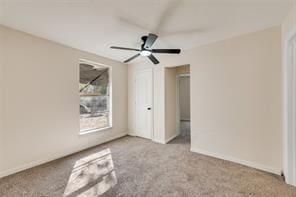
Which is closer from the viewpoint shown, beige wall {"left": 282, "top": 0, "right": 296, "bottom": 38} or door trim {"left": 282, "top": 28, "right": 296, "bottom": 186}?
beige wall {"left": 282, "top": 0, "right": 296, "bottom": 38}

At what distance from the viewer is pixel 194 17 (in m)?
2.27

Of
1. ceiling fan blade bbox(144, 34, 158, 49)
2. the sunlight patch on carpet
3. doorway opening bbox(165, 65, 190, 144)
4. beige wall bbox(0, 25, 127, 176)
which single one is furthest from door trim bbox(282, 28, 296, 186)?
beige wall bbox(0, 25, 127, 176)

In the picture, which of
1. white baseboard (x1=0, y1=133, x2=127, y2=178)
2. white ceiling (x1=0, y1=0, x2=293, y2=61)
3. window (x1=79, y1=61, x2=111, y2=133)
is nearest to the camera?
white ceiling (x1=0, y1=0, x2=293, y2=61)

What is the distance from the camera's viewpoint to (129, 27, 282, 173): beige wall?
2533 mm

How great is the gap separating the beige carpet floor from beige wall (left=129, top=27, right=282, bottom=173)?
0.98 feet

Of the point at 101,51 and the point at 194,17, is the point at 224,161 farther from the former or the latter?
the point at 101,51

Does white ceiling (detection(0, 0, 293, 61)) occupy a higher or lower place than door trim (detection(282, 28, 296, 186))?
higher

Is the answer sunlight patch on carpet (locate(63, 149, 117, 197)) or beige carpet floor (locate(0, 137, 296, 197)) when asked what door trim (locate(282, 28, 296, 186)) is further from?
sunlight patch on carpet (locate(63, 149, 117, 197))

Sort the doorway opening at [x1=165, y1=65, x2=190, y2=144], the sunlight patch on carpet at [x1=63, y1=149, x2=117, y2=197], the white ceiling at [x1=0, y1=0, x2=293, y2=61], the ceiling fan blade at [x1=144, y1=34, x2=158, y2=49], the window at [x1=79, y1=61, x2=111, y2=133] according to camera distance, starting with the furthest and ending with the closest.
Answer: the doorway opening at [x1=165, y1=65, x2=190, y2=144]
the window at [x1=79, y1=61, x2=111, y2=133]
the ceiling fan blade at [x1=144, y1=34, x2=158, y2=49]
the sunlight patch on carpet at [x1=63, y1=149, x2=117, y2=197]
the white ceiling at [x1=0, y1=0, x2=293, y2=61]

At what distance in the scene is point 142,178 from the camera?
238 centimetres

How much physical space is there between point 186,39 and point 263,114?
1.98 meters

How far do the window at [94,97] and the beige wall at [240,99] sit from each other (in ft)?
8.03

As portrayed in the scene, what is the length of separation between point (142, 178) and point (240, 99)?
2271 mm

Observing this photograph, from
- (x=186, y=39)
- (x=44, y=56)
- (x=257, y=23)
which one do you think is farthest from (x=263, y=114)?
(x=44, y=56)
